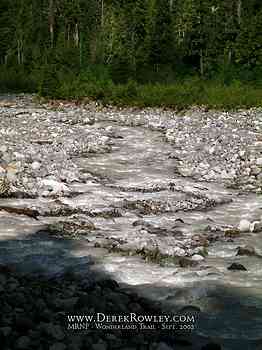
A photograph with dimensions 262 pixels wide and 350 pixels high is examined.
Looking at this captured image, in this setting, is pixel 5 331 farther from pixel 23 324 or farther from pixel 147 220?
pixel 147 220

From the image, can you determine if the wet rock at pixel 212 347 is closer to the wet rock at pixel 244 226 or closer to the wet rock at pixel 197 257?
the wet rock at pixel 197 257

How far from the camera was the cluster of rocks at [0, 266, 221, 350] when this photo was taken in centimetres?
462

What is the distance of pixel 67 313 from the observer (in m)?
5.26

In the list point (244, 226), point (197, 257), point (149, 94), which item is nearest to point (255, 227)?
point (244, 226)

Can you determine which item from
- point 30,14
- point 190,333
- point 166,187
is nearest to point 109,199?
point 166,187

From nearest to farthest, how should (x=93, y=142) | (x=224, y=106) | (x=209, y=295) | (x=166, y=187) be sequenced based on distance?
(x=209, y=295)
(x=166, y=187)
(x=93, y=142)
(x=224, y=106)

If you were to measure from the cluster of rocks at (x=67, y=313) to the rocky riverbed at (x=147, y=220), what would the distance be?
0.11 feet

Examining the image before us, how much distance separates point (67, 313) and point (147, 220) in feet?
14.2

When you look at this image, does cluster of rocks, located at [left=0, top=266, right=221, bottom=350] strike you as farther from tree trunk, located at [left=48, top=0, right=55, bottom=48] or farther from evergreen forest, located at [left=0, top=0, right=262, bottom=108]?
tree trunk, located at [left=48, top=0, right=55, bottom=48]

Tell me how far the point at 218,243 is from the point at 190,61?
53.8 m

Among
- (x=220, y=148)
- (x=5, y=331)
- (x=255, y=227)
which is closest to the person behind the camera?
(x=5, y=331)

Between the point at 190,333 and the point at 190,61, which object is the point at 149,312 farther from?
the point at 190,61

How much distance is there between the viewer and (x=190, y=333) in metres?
5.25

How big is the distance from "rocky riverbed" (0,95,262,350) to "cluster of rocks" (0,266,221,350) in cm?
3
